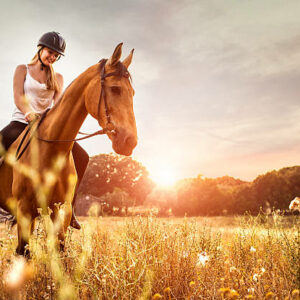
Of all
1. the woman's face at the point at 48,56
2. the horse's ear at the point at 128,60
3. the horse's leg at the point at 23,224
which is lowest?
the horse's leg at the point at 23,224

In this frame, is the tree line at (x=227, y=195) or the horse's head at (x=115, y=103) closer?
the horse's head at (x=115, y=103)

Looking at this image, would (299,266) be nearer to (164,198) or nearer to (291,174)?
(291,174)

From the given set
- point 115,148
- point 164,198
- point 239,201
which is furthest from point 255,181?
point 115,148

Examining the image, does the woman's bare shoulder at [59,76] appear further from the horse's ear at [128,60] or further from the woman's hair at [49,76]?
the horse's ear at [128,60]

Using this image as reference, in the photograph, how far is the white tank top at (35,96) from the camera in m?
4.78

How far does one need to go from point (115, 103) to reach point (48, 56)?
86.3 inches

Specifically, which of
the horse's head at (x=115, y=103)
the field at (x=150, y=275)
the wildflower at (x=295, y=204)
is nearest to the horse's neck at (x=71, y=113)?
the horse's head at (x=115, y=103)

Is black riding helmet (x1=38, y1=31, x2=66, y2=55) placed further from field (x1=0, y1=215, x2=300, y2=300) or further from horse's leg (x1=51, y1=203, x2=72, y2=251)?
field (x1=0, y1=215, x2=300, y2=300)

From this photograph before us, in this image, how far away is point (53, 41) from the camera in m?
4.76

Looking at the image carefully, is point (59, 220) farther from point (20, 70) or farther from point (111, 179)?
point (111, 179)

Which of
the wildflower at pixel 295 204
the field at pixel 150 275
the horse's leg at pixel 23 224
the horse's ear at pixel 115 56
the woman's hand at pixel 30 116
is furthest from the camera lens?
the woman's hand at pixel 30 116

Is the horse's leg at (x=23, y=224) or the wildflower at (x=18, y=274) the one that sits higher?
the horse's leg at (x=23, y=224)

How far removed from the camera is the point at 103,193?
44062mm

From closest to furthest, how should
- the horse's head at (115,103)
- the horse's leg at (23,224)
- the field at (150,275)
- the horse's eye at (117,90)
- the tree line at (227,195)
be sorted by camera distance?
the field at (150,275) → the horse's head at (115,103) → the horse's eye at (117,90) → the horse's leg at (23,224) → the tree line at (227,195)
